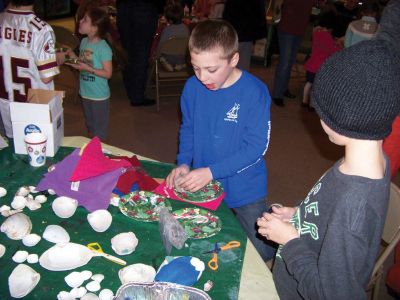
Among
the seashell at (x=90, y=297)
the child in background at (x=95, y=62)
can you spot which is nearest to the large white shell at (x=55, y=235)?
the seashell at (x=90, y=297)

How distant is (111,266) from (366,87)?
79 centimetres

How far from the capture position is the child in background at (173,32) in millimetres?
3889

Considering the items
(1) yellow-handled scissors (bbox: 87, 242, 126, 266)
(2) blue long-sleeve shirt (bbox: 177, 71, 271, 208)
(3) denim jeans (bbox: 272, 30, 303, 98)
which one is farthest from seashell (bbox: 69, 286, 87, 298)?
(3) denim jeans (bbox: 272, 30, 303, 98)

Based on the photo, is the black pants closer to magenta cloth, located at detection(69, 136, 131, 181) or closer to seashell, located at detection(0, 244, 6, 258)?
magenta cloth, located at detection(69, 136, 131, 181)

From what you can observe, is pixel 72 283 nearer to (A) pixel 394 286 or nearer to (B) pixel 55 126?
(B) pixel 55 126

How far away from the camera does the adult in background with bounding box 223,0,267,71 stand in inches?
147

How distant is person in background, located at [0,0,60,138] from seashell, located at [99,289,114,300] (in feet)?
5.08

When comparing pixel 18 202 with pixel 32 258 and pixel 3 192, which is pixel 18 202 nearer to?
pixel 3 192

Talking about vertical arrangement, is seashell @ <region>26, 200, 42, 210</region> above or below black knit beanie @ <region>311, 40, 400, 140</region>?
below

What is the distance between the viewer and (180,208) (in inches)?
53.2

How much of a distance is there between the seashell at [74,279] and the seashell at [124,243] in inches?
5.2

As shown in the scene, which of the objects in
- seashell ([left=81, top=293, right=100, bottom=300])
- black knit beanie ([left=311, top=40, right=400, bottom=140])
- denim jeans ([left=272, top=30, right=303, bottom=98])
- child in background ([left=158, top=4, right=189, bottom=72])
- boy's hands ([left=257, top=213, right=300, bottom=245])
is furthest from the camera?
denim jeans ([left=272, top=30, right=303, bottom=98])

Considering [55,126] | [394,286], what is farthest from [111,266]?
[394,286]

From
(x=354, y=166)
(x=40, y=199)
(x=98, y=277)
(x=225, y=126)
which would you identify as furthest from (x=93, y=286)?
(x=225, y=126)
